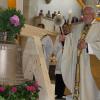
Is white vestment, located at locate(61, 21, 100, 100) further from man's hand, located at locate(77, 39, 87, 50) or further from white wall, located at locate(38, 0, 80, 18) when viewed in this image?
white wall, located at locate(38, 0, 80, 18)

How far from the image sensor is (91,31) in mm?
4750

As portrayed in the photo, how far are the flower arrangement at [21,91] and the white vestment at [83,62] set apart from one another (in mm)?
1965

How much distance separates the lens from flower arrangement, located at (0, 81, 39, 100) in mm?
2648

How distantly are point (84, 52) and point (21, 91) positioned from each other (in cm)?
218

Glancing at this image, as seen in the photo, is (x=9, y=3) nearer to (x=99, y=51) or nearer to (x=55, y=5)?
(x=99, y=51)

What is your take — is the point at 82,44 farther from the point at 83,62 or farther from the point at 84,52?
the point at 83,62

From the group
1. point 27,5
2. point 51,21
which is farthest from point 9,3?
point 51,21

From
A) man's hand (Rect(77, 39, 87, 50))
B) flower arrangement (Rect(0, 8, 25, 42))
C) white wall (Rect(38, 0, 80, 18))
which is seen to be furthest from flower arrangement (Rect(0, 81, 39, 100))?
white wall (Rect(38, 0, 80, 18))

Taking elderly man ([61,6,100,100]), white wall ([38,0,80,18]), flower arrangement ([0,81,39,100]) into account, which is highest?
white wall ([38,0,80,18])

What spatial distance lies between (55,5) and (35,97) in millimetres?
8539

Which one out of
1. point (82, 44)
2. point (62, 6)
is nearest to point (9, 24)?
point (82, 44)

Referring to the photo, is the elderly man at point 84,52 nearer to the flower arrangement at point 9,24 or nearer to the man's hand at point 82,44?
the man's hand at point 82,44

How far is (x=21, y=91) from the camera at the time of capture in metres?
2.72

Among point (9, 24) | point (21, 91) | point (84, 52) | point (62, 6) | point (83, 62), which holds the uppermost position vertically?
point (62, 6)
